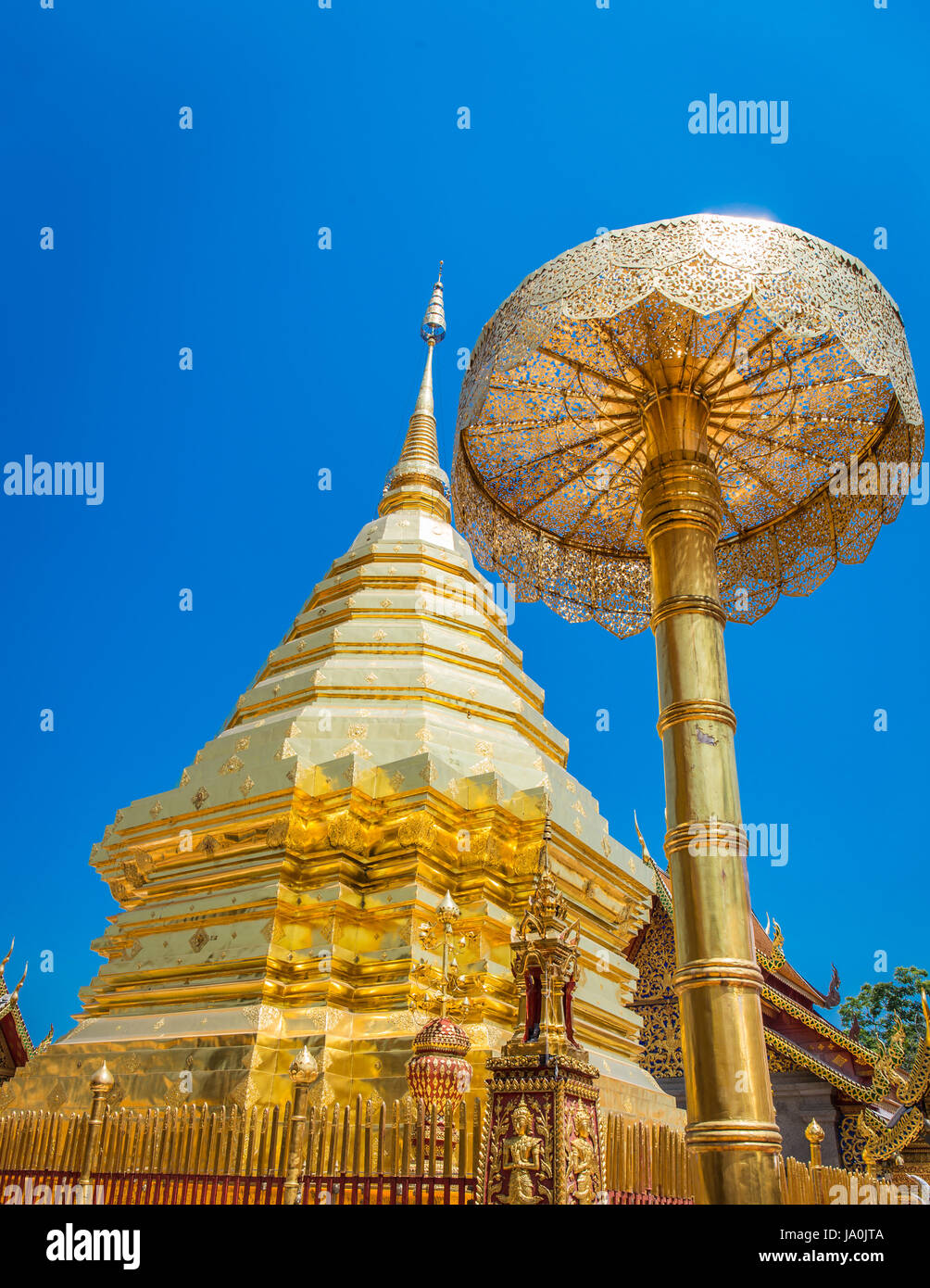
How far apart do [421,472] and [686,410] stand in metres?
11.1

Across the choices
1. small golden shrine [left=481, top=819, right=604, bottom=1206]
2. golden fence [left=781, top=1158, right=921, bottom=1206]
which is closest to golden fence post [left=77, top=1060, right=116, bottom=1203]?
small golden shrine [left=481, top=819, right=604, bottom=1206]

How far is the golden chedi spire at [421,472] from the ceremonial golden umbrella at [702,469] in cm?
855

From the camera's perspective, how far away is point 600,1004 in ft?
31.3

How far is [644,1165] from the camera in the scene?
5035mm

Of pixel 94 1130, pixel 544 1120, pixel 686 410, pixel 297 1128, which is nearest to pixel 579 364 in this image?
pixel 686 410

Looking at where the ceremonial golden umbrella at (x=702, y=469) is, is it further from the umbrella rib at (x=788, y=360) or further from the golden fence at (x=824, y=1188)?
the golden fence at (x=824, y=1188)

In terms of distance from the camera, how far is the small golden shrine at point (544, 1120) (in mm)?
4207

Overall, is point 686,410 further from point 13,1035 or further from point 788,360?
point 13,1035

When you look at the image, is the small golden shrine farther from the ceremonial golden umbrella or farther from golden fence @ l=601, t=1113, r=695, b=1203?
the ceremonial golden umbrella

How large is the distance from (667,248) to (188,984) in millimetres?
7395

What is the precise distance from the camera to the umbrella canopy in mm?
4438

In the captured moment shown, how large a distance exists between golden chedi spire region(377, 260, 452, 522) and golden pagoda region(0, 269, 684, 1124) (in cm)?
415

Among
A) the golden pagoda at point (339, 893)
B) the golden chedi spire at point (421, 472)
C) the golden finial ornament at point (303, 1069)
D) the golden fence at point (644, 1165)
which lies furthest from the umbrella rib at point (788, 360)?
the golden chedi spire at point (421, 472)
